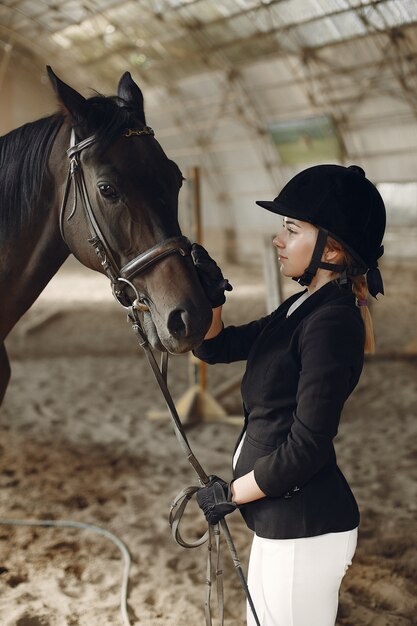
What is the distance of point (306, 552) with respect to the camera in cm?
120

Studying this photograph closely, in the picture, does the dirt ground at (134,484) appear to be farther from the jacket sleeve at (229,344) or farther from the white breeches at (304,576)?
the jacket sleeve at (229,344)

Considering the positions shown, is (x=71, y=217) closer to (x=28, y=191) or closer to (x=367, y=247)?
(x=28, y=191)

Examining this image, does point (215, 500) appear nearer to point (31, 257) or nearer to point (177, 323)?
point (177, 323)

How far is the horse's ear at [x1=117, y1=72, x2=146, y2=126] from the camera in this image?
1565 mm

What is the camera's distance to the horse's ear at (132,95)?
1565 mm

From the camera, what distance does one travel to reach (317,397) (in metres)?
1.10

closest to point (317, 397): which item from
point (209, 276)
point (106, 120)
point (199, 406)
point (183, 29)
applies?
point (209, 276)

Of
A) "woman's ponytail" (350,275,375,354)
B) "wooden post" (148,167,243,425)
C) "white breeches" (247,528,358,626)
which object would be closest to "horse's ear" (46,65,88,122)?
"woman's ponytail" (350,275,375,354)

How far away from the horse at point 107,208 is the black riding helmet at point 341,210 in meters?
0.31

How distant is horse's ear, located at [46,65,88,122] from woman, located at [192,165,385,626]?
55cm

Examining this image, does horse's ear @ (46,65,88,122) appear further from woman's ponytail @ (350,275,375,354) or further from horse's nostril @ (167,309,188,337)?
woman's ponytail @ (350,275,375,354)

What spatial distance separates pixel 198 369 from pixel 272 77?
8.08 meters

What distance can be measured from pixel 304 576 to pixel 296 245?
0.71m

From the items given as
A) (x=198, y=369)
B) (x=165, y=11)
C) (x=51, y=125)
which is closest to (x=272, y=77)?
Result: (x=165, y=11)
